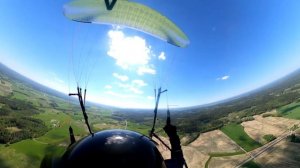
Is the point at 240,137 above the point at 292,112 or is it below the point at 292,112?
below

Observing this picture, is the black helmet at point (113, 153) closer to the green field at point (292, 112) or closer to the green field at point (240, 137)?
the green field at point (240, 137)

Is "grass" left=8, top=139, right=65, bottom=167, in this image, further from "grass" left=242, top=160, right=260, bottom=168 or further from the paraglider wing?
the paraglider wing

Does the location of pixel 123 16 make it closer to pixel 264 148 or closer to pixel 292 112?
pixel 264 148

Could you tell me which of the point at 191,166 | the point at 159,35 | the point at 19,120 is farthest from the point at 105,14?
the point at 19,120

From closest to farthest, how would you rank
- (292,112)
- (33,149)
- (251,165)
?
(251,165), (33,149), (292,112)

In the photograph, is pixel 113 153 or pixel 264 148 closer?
pixel 113 153

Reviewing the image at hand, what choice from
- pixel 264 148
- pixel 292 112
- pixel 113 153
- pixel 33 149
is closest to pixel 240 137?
pixel 264 148

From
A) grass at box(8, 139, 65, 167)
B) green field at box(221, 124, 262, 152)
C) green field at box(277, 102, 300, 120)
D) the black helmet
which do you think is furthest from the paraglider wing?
green field at box(277, 102, 300, 120)

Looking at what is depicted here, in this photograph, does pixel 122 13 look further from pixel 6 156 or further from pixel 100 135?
pixel 6 156
